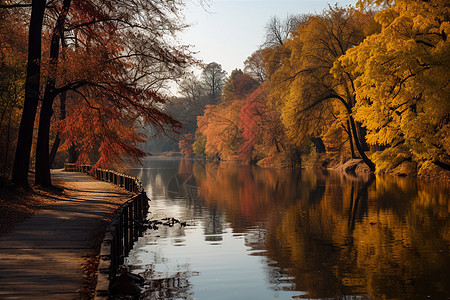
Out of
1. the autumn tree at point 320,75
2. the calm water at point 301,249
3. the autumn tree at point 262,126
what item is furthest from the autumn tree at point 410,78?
the autumn tree at point 262,126

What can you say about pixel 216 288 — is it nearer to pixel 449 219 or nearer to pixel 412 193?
pixel 449 219

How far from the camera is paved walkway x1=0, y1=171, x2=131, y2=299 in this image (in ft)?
26.1

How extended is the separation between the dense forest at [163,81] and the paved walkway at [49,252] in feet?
15.9

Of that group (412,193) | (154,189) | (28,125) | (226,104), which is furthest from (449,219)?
(226,104)

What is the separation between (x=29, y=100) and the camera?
65.1 ft

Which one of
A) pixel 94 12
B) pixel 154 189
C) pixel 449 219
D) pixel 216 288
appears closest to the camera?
pixel 216 288

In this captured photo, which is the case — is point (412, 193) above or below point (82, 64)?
below

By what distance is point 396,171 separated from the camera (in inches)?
1617

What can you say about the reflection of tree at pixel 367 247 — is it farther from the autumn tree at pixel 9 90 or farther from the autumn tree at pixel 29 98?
the autumn tree at pixel 9 90

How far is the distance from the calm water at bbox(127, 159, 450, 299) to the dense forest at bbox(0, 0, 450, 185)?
4120 mm

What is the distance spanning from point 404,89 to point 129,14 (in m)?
15.4

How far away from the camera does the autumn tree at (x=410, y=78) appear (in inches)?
1038

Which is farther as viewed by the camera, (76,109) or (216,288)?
(76,109)

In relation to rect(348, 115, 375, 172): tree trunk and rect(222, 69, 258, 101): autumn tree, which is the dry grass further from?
rect(222, 69, 258, 101): autumn tree
